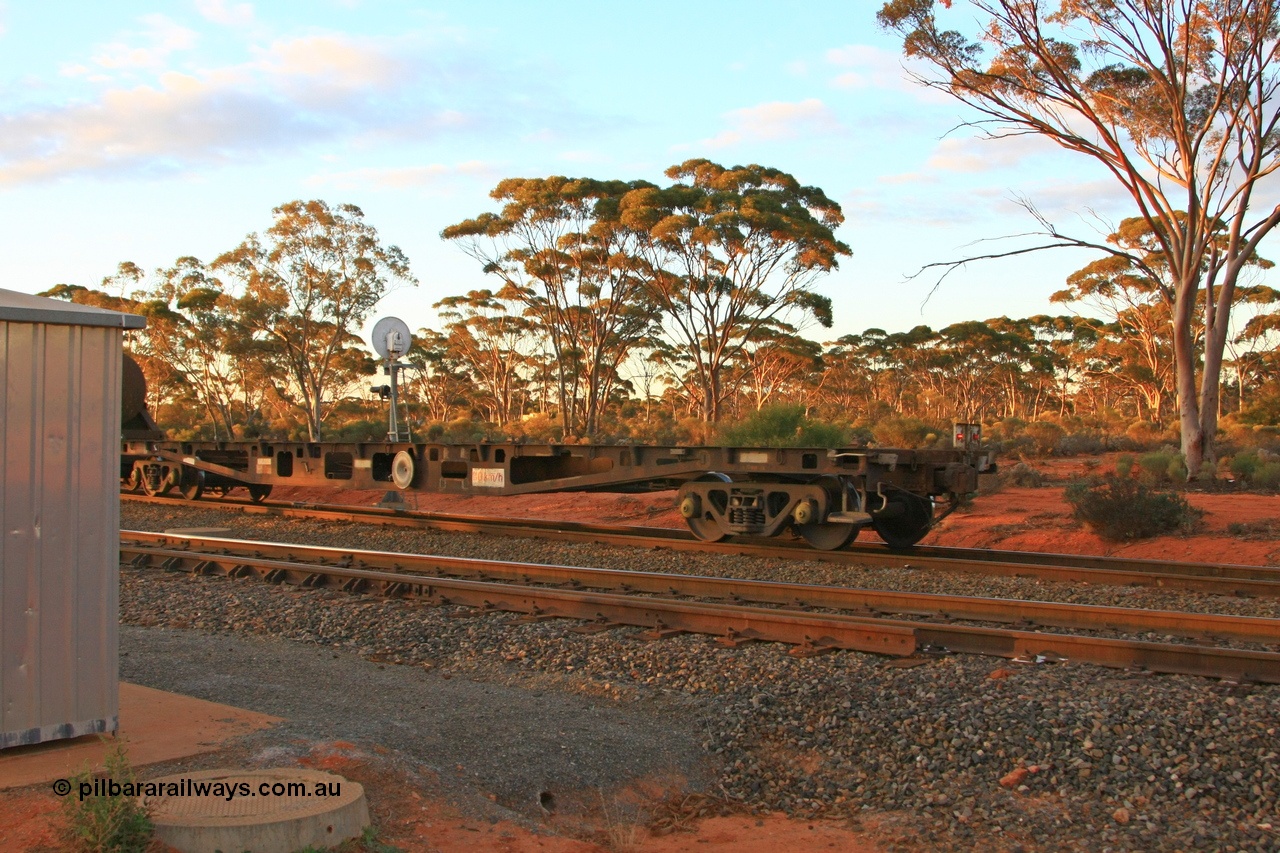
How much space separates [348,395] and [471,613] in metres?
57.9

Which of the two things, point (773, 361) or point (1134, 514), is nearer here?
point (1134, 514)

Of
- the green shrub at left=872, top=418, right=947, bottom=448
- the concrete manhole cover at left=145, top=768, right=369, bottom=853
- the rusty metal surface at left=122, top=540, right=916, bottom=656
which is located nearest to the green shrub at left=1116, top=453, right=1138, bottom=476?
the green shrub at left=872, top=418, right=947, bottom=448

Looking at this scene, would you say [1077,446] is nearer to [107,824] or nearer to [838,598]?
[838,598]

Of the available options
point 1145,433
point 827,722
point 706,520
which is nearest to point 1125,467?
point 706,520

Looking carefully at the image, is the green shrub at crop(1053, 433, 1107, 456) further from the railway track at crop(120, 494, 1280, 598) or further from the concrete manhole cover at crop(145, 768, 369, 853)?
the concrete manhole cover at crop(145, 768, 369, 853)

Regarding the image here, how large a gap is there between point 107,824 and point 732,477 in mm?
9481

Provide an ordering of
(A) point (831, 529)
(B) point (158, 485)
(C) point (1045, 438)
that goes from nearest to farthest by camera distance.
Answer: (A) point (831, 529) < (B) point (158, 485) < (C) point (1045, 438)

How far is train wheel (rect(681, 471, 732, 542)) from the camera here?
12.5 meters

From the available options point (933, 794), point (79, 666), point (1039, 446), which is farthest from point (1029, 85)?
point (79, 666)

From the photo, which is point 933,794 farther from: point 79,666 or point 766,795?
point 79,666

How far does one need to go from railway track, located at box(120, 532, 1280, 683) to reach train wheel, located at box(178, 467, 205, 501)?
25.2 feet

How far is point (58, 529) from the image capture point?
4.64 meters

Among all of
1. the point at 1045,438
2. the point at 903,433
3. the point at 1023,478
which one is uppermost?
the point at 903,433

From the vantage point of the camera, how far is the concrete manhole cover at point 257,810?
371 centimetres
